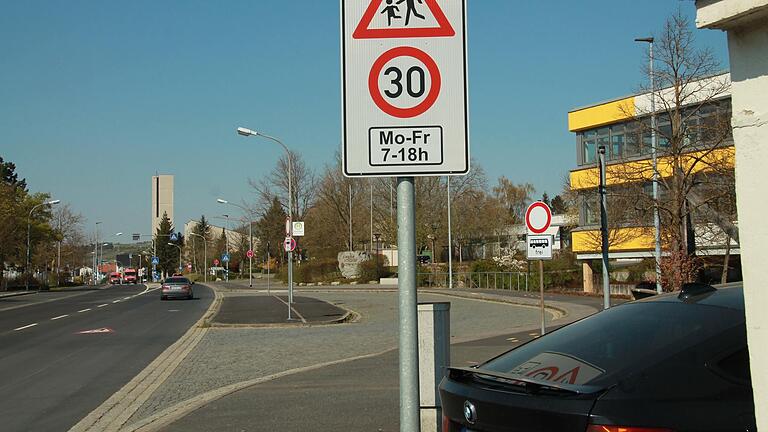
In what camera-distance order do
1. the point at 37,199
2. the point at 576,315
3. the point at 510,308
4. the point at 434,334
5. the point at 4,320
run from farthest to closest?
1. the point at 37,199
2. the point at 510,308
3. the point at 4,320
4. the point at 576,315
5. the point at 434,334

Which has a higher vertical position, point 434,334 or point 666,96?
point 666,96

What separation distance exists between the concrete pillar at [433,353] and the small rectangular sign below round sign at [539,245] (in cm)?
1135

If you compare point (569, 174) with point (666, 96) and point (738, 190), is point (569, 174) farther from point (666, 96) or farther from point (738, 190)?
point (738, 190)

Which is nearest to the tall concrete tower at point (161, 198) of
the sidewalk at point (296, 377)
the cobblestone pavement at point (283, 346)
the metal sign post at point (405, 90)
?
the cobblestone pavement at point (283, 346)

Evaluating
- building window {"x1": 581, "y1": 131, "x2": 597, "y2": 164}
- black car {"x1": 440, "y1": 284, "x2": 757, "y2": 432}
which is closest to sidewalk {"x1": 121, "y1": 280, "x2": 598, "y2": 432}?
black car {"x1": 440, "y1": 284, "x2": 757, "y2": 432}

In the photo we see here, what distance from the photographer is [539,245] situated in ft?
52.7

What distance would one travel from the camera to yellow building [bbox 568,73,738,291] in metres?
28.6

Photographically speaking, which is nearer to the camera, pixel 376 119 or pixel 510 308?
pixel 376 119

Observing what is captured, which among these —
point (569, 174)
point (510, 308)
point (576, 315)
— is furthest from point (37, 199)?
point (576, 315)

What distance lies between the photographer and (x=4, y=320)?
91.1 feet

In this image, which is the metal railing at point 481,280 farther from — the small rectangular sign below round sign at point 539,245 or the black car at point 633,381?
the black car at point 633,381

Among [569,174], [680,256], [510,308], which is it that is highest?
[569,174]

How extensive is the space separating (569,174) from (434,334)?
47.6m

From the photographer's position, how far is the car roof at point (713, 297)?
4.12m
